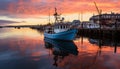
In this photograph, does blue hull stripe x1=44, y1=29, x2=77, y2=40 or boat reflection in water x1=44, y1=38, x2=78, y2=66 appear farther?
blue hull stripe x1=44, y1=29, x2=77, y2=40

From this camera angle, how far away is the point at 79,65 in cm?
→ 2609

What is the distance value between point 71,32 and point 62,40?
334 centimetres

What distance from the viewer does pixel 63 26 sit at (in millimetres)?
56562

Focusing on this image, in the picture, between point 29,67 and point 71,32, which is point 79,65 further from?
point 71,32

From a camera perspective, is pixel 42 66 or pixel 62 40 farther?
pixel 62 40

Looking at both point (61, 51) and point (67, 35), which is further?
point (67, 35)

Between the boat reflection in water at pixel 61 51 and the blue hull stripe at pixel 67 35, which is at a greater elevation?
the blue hull stripe at pixel 67 35

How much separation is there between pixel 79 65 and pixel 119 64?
15.0 ft

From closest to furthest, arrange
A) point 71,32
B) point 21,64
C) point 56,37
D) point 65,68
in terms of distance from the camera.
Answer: point 65,68 → point 21,64 → point 71,32 → point 56,37

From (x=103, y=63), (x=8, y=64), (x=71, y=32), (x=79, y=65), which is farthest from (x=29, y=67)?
(x=71, y=32)

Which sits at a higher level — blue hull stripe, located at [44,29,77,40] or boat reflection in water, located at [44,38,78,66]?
blue hull stripe, located at [44,29,77,40]

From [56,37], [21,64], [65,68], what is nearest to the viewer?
[65,68]

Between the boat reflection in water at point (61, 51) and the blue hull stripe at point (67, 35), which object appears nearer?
the boat reflection in water at point (61, 51)

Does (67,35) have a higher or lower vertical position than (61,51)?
higher
